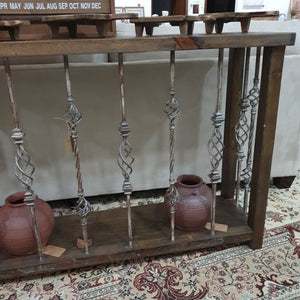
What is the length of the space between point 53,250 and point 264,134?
2.47 ft

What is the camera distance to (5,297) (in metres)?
0.88

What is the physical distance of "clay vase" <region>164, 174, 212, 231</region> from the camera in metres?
1.00

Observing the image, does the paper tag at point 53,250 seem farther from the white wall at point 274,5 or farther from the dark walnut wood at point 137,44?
the white wall at point 274,5

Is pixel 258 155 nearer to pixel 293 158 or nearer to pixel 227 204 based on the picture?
pixel 227 204

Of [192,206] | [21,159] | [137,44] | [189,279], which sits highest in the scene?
[137,44]

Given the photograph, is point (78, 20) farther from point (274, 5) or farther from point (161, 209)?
point (274, 5)

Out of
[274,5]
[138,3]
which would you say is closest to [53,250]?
[138,3]

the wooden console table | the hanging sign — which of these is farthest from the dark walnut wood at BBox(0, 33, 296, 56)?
the hanging sign

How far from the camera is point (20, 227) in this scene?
0.89m

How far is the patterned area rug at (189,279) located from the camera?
2.90 ft

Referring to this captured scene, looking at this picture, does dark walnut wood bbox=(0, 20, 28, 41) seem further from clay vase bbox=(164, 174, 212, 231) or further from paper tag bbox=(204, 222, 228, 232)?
paper tag bbox=(204, 222, 228, 232)

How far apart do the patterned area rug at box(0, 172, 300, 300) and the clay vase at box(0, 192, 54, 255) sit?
0.12 m

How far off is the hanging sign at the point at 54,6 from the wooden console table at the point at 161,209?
0.20m

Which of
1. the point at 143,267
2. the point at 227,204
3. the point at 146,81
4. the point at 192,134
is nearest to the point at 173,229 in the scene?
the point at 143,267
